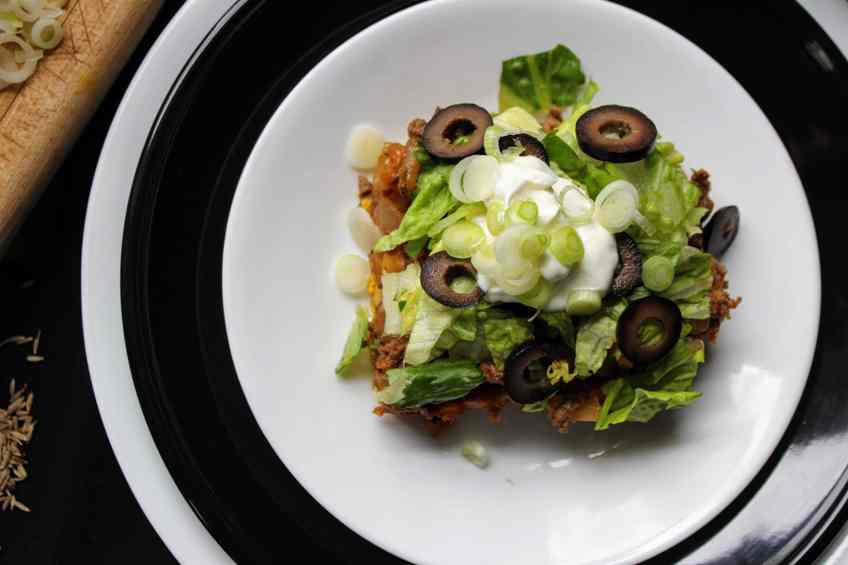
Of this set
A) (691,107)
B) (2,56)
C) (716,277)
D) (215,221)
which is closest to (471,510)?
(716,277)

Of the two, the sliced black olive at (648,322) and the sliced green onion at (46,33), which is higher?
the sliced green onion at (46,33)

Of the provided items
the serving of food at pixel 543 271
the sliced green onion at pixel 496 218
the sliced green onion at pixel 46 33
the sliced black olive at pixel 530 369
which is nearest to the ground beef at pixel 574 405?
the serving of food at pixel 543 271

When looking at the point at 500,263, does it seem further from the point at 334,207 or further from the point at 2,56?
the point at 2,56

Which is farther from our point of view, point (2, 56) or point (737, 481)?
point (2, 56)

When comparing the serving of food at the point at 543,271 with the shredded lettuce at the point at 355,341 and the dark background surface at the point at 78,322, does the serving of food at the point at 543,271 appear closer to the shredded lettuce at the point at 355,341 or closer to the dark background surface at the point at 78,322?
the shredded lettuce at the point at 355,341

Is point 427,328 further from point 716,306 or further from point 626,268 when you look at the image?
point 716,306

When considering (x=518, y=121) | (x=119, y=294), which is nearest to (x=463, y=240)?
(x=518, y=121)
